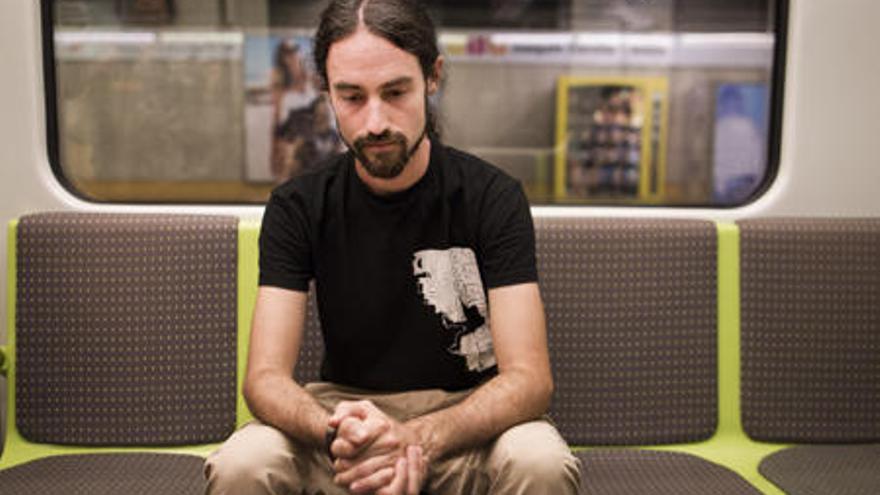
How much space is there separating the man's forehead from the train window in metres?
1.88

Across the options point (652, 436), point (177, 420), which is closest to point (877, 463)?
point (652, 436)

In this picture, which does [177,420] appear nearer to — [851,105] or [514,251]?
[514,251]

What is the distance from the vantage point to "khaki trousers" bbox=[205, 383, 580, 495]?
1533 mm

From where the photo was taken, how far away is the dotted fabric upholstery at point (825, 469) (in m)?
2.04

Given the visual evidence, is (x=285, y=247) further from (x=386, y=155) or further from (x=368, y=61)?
(x=368, y=61)

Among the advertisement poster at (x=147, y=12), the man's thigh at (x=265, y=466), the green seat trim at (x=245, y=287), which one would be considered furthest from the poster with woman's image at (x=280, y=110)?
the man's thigh at (x=265, y=466)

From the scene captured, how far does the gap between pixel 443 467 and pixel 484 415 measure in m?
0.16

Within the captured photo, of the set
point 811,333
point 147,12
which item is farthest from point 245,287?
point 147,12

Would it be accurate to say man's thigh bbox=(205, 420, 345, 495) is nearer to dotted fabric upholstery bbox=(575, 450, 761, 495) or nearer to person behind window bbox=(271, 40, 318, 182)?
dotted fabric upholstery bbox=(575, 450, 761, 495)

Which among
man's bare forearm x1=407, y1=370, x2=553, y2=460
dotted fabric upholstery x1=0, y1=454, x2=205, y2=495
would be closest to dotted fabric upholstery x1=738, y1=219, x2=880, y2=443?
man's bare forearm x1=407, y1=370, x2=553, y2=460

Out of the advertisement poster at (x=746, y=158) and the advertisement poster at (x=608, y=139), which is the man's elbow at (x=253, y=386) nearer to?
the advertisement poster at (x=746, y=158)

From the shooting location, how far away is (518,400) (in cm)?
168

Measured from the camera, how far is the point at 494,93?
5531 millimetres

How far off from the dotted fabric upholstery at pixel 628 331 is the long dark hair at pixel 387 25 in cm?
74
